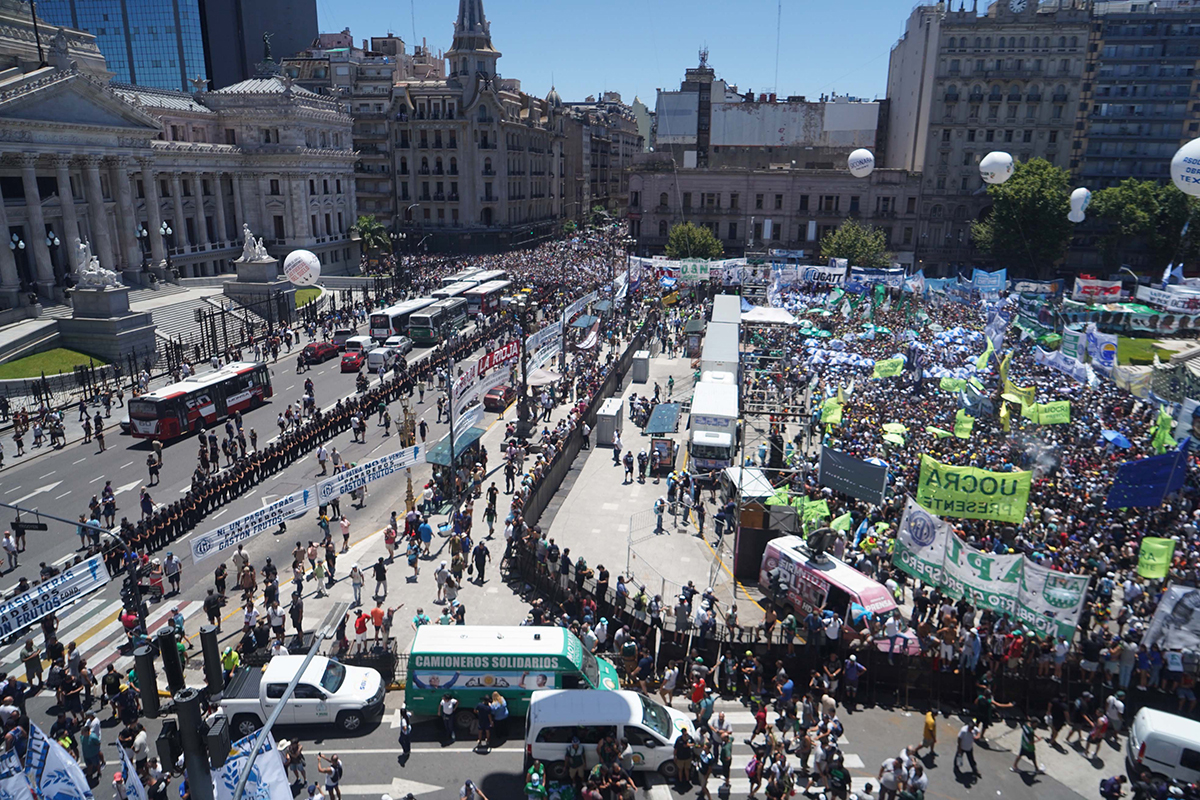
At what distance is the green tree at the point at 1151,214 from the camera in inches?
2758

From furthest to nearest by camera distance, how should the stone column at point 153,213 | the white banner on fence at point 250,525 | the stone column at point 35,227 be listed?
the stone column at point 153,213, the stone column at point 35,227, the white banner on fence at point 250,525

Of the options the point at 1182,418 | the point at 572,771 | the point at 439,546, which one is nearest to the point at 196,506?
the point at 439,546

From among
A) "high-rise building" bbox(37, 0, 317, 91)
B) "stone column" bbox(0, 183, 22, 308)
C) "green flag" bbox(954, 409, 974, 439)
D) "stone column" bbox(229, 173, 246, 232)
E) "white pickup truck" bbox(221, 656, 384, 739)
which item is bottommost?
"white pickup truck" bbox(221, 656, 384, 739)

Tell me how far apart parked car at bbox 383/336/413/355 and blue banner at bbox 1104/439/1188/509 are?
35483 millimetres

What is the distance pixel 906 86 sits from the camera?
286 ft

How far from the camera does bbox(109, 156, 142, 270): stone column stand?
5547cm

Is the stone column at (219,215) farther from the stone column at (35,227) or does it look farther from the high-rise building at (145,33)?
the high-rise building at (145,33)

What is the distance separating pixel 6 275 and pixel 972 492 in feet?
171

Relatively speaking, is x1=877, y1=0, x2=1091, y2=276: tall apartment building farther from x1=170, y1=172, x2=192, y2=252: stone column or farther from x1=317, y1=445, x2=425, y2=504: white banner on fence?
x1=317, y1=445, x2=425, y2=504: white banner on fence

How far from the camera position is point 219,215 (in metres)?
69.1

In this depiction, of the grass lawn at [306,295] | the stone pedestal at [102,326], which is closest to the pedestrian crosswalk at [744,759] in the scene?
the stone pedestal at [102,326]

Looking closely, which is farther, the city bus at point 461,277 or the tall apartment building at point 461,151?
the tall apartment building at point 461,151

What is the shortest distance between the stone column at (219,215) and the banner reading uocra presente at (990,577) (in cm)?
6690

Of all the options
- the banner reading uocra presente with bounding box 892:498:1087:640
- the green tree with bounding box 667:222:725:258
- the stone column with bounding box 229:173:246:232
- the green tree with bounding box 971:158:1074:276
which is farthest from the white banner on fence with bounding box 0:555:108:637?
the green tree with bounding box 971:158:1074:276
